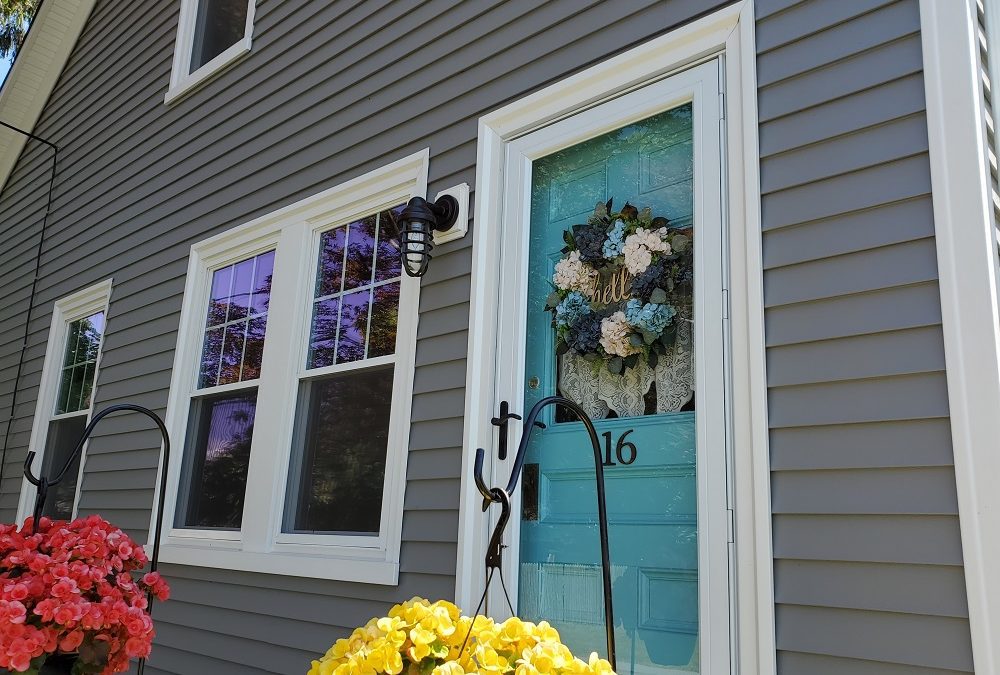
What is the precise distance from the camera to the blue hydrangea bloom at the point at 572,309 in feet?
8.90

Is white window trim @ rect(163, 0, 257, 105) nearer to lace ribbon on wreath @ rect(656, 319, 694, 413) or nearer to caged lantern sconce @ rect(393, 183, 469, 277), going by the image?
caged lantern sconce @ rect(393, 183, 469, 277)

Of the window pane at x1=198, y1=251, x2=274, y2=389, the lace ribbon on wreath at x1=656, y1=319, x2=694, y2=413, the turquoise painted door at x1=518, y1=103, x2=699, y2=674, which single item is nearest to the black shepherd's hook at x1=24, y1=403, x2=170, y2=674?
the window pane at x1=198, y1=251, x2=274, y2=389

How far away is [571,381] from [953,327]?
1158 millimetres

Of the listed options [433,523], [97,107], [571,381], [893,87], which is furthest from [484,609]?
[97,107]

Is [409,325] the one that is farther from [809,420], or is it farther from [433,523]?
[809,420]

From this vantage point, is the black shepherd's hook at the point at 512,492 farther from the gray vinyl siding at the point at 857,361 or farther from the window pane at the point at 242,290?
the window pane at the point at 242,290

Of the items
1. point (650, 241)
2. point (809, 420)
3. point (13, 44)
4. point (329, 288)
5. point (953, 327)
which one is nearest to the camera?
point (953, 327)

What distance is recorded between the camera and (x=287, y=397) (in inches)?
148

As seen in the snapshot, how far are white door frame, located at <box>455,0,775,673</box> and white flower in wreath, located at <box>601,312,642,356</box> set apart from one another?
13.9 inches

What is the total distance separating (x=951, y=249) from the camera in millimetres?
1925

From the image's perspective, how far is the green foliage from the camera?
1405 centimetres

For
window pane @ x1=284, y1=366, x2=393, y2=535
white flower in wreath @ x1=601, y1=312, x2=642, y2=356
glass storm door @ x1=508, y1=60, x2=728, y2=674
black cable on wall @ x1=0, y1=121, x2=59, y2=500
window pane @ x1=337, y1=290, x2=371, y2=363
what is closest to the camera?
glass storm door @ x1=508, y1=60, x2=728, y2=674

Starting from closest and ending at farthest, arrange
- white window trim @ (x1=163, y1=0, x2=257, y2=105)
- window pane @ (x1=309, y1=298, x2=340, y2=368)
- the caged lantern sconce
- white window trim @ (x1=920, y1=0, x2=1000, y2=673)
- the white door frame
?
white window trim @ (x1=920, y1=0, x2=1000, y2=673) < the white door frame < the caged lantern sconce < window pane @ (x1=309, y1=298, x2=340, y2=368) < white window trim @ (x1=163, y1=0, x2=257, y2=105)

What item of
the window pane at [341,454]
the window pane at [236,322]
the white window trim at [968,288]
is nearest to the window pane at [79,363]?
the window pane at [236,322]
